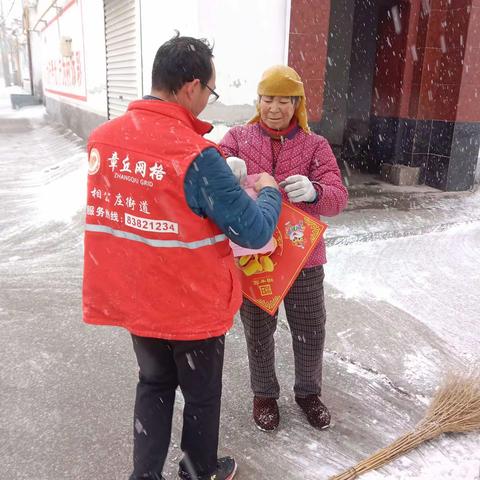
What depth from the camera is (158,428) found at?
1.86m

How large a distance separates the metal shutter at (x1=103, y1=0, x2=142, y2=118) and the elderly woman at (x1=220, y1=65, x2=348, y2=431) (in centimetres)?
489

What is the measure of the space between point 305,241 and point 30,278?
307 cm

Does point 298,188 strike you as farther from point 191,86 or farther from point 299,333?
point 299,333

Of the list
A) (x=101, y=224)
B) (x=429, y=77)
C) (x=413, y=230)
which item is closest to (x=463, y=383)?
(x=101, y=224)

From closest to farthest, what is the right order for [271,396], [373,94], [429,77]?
1. [271,396]
2. [429,77]
3. [373,94]

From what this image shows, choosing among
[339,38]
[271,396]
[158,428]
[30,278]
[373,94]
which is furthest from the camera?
[339,38]

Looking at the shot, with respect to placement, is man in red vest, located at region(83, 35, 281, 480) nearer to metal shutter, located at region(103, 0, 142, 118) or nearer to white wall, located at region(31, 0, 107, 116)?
metal shutter, located at region(103, 0, 142, 118)

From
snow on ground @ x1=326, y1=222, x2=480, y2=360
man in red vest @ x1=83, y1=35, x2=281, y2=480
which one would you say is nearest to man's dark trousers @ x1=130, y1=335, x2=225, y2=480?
man in red vest @ x1=83, y1=35, x2=281, y2=480

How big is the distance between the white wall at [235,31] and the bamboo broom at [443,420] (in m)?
4.03

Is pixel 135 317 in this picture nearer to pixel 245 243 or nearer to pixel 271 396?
pixel 245 243

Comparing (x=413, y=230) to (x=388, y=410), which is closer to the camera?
(x=388, y=410)

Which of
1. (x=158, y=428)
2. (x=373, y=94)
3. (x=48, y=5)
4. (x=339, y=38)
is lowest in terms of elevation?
(x=158, y=428)

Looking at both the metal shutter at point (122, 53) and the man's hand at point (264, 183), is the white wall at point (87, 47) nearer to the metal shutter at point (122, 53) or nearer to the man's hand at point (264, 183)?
the metal shutter at point (122, 53)

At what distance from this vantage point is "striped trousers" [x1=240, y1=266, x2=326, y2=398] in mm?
Result: 2381
